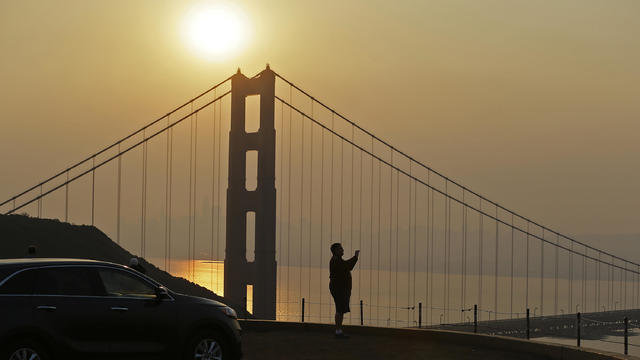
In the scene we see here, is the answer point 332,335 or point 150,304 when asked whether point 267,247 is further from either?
point 150,304

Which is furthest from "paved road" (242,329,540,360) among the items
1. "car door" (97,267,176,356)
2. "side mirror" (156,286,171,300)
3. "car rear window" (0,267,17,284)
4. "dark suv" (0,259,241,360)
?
"car rear window" (0,267,17,284)

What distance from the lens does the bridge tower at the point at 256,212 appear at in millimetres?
45156

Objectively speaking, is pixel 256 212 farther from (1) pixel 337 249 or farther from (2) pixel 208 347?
(2) pixel 208 347

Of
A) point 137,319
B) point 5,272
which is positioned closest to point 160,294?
point 137,319

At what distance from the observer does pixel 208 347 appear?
11641mm

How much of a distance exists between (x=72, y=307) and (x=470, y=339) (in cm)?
800

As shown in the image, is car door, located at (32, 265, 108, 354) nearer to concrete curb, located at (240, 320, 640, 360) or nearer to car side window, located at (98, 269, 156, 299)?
car side window, located at (98, 269, 156, 299)

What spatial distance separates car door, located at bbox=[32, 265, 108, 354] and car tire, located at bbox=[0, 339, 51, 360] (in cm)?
18

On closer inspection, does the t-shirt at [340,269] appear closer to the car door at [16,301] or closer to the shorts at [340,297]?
the shorts at [340,297]

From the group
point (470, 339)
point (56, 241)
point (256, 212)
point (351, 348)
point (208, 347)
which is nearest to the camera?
point (208, 347)

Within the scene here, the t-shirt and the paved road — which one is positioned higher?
the t-shirt

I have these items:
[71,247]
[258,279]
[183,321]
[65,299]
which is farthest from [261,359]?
[71,247]

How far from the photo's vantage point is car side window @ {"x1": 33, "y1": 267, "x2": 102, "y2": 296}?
10.5 m

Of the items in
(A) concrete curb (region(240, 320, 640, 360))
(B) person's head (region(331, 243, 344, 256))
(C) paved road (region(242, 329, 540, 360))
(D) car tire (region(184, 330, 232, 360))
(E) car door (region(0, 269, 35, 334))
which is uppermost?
(B) person's head (region(331, 243, 344, 256))
